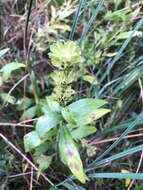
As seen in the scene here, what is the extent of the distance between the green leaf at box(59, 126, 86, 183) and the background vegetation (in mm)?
269

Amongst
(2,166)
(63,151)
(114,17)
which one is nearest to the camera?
(63,151)

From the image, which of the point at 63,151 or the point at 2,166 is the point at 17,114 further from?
the point at 63,151

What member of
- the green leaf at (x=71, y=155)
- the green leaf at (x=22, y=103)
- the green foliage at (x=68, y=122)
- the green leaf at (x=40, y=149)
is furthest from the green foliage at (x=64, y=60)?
the green leaf at (x=22, y=103)

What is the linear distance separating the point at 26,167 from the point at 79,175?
1.81ft

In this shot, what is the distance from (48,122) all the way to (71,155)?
0.20 metres

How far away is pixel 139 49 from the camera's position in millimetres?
1832

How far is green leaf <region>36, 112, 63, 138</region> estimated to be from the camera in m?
1.06

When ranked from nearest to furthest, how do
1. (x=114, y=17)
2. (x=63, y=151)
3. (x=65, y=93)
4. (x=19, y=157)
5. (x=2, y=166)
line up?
(x=65, y=93) < (x=63, y=151) < (x=2, y=166) < (x=19, y=157) < (x=114, y=17)

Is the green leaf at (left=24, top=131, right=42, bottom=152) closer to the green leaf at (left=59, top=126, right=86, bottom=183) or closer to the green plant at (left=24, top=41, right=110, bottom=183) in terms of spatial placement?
the green plant at (left=24, top=41, right=110, bottom=183)

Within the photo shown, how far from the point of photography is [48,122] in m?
1.06

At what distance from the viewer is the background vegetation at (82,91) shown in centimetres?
137

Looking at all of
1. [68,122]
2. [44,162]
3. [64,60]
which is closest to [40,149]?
[44,162]

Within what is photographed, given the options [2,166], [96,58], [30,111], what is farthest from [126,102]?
[2,166]

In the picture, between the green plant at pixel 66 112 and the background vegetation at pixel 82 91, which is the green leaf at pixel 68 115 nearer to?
the green plant at pixel 66 112
